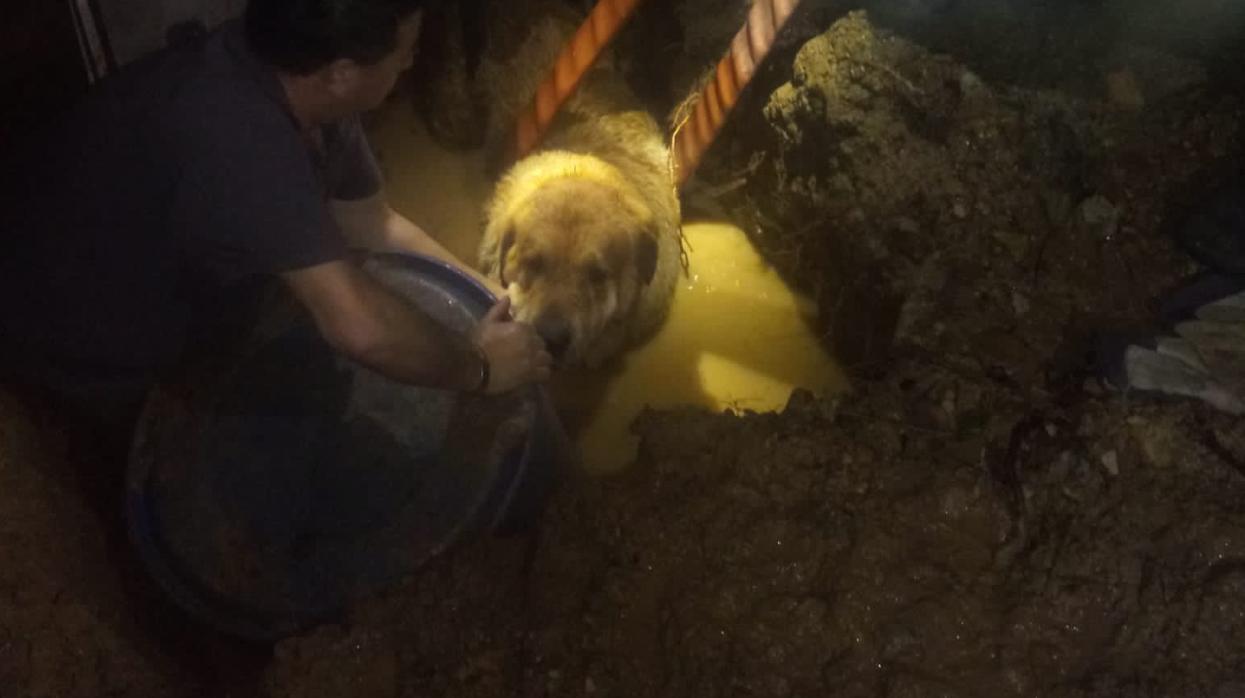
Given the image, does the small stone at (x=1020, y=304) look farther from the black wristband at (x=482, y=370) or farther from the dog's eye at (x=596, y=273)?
the black wristband at (x=482, y=370)

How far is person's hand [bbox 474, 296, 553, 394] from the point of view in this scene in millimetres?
2596

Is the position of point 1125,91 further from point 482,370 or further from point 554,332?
point 482,370

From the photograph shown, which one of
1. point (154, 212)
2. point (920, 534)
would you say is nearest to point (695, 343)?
point (920, 534)

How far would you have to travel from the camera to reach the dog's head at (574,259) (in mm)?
3756

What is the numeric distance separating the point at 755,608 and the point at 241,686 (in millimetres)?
1464

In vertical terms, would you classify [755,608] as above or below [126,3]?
below

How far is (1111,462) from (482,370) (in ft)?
6.01

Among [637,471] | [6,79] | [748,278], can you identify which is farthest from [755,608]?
[6,79]

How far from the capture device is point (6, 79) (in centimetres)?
293

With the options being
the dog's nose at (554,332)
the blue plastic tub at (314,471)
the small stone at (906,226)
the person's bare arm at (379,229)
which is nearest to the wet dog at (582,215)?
the dog's nose at (554,332)

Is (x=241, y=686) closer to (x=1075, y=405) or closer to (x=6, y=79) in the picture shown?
(x=6, y=79)

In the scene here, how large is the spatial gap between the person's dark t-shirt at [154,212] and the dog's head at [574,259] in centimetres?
115

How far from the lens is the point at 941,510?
8.95ft

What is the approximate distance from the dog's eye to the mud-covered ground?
2.47ft
